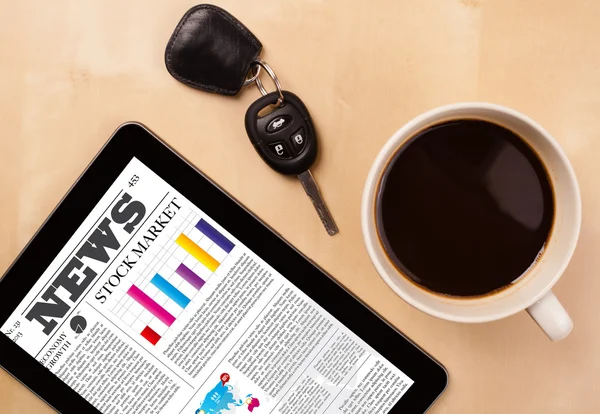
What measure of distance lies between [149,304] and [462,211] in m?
0.30

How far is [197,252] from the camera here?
1.69 ft

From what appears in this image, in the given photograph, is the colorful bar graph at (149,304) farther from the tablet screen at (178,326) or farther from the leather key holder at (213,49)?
the leather key holder at (213,49)

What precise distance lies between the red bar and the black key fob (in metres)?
0.20

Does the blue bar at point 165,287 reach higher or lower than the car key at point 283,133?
lower

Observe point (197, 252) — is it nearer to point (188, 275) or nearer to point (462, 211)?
point (188, 275)

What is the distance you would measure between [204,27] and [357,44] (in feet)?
0.48

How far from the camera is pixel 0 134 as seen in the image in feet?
1.74

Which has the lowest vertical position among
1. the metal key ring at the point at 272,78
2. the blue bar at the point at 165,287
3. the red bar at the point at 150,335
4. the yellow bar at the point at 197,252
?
the red bar at the point at 150,335

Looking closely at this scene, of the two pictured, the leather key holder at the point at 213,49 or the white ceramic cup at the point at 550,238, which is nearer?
the white ceramic cup at the point at 550,238

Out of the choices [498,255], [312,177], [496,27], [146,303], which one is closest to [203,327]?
[146,303]

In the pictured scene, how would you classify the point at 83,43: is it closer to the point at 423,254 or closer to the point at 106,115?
the point at 106,115

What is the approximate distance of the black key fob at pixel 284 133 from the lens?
1.63 ft

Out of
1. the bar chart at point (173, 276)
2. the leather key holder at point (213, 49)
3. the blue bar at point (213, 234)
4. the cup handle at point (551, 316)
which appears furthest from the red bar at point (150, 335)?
the cup handle at point (551, 316)

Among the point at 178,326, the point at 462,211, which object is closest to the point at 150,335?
the point at 178,326
